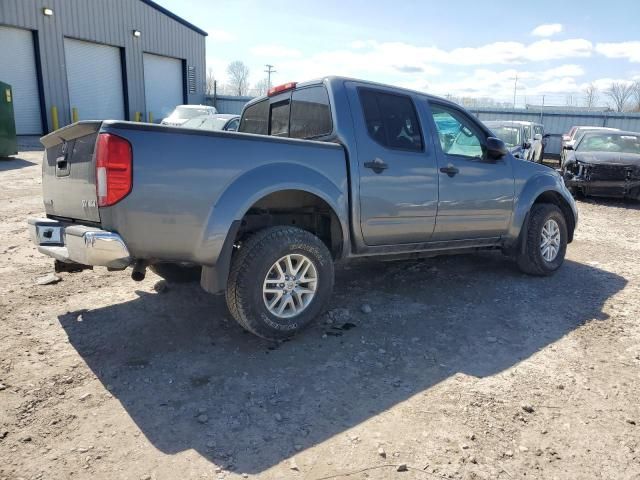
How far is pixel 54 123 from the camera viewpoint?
67.5 feet

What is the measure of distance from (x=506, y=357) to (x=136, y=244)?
2.69 m

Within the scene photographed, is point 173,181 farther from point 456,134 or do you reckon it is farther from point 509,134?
point 509,134

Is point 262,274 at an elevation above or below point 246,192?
below

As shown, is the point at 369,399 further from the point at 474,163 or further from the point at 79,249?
the point at 474,163

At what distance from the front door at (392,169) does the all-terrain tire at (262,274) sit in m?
0.65

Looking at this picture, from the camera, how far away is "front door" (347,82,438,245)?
3.92 m

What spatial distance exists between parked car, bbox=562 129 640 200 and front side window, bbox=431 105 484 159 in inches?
311

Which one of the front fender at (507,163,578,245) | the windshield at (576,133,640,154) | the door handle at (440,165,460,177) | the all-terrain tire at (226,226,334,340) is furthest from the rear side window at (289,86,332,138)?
the windshield at (576,133,640,154)

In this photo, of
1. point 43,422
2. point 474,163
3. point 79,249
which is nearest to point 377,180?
point 474,163

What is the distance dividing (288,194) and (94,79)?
74.9 feet

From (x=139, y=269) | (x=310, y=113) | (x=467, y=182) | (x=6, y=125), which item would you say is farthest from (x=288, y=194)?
(x=6, y=125)

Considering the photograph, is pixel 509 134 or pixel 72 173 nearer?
pixel 72 173

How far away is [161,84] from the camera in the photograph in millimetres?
26516

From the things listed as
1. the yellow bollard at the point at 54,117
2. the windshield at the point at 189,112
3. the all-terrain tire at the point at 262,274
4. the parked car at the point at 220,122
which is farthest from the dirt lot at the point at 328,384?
the yellow bollard at the point at 54,117
